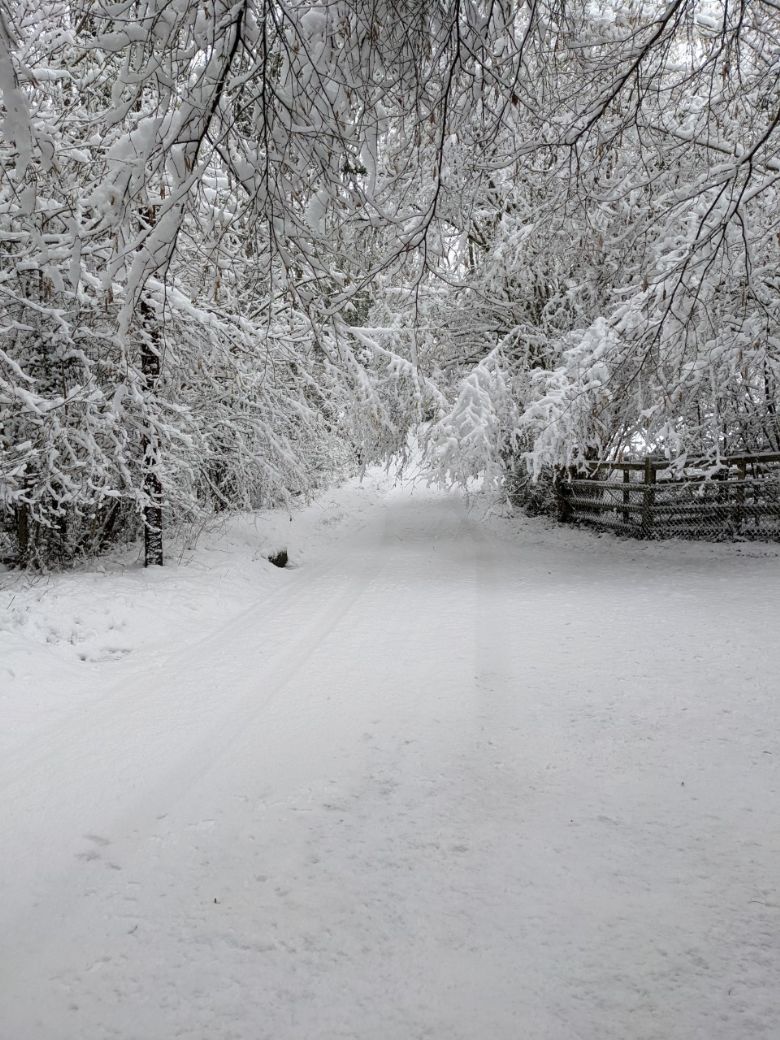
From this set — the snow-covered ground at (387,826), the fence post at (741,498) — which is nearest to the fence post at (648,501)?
the fence post at (741,498)

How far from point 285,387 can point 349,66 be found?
27.1 ft

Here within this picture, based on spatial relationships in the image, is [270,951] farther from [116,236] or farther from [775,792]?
[116,236]

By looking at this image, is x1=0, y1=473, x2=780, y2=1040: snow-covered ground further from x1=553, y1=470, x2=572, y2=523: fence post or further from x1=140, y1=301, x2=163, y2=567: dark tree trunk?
x1=553, y1=470, x2=572, y2=523: fence post

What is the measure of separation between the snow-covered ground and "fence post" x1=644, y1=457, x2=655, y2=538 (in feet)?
16.4

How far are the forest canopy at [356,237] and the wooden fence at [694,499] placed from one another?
60 centimetres

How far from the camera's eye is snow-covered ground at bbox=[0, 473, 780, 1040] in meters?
2.20

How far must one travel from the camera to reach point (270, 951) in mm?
2404

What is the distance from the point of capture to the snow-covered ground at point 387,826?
220 centimetres

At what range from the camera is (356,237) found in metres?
4.01

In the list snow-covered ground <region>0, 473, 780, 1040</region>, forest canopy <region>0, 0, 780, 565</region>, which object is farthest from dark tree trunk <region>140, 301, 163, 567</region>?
snow-covered ground <region>0, 473, 780, 1040</region>

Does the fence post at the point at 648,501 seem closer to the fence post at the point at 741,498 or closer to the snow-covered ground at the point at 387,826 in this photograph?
the fence post at the point at 741,498

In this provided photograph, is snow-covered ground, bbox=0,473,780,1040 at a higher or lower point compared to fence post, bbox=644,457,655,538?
lower

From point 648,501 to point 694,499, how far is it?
788mm

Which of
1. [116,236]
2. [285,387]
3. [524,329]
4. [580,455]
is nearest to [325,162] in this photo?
[116,236]
